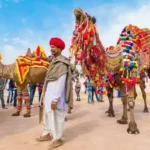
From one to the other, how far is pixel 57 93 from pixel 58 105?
23 cm

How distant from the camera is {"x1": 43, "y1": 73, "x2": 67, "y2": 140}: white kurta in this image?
4371 millimetres

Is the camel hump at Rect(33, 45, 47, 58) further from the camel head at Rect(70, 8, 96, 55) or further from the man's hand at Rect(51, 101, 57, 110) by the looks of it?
the man's hand at Rect(51, 101, 57, 110)

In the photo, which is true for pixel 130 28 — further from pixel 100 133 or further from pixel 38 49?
pixel 38 49

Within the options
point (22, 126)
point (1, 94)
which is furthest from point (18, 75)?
point (1, 94)

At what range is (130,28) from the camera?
634 cm

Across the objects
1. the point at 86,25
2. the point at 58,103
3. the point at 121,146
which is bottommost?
the point at 121,146

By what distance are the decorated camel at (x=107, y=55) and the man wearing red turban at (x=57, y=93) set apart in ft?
2.75

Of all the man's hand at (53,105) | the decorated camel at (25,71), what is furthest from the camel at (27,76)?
the man's hand at (53,105)

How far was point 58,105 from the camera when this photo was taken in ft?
14.4

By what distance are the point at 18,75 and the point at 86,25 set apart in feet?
11.1

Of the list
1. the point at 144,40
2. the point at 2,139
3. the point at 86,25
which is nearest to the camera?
the point at 2,139

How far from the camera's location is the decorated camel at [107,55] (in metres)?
5.38

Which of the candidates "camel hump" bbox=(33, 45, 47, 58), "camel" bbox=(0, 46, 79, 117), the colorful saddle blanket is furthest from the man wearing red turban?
"camel hump" bbox=(33, 45, 47, 58)

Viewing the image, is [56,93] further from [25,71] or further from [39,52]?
[39,52]
